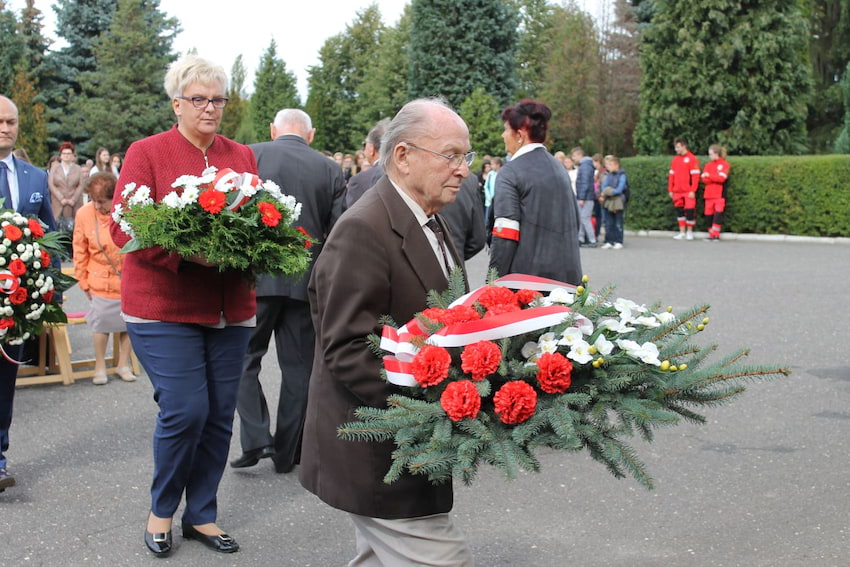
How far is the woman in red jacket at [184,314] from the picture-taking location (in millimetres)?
4449

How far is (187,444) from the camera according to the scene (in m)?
4.56

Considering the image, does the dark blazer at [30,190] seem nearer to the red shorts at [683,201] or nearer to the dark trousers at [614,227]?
the dark trousers at [614,227]

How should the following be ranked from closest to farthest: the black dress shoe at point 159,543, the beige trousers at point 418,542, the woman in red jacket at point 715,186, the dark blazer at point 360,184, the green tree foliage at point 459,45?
the beige trousers at point 418,542 → the black dress shoe at point 159,543 → the dark blazer at point 360,184 → the woman in red jacket at point 715,186 → the green tree foliage at point 459,45

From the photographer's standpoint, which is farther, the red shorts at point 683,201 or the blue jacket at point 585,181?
the red shorts at point 683,201

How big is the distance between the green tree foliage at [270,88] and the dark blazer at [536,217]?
63707 millimetres

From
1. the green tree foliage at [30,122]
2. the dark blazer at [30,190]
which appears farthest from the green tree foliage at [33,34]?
the dark blazer at [30,190]

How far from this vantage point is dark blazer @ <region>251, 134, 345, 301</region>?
5.99 metres

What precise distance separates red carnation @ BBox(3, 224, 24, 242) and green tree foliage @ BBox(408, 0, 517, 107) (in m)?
31.0

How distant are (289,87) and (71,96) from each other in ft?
91.9

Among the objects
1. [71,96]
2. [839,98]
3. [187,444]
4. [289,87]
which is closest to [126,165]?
[187,444]

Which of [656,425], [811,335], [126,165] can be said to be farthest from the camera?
[811,335]

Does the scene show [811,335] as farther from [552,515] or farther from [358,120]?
[358,120]

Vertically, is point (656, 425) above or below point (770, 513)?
above

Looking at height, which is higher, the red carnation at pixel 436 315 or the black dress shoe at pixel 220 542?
the red carnation at pixel 436 315
